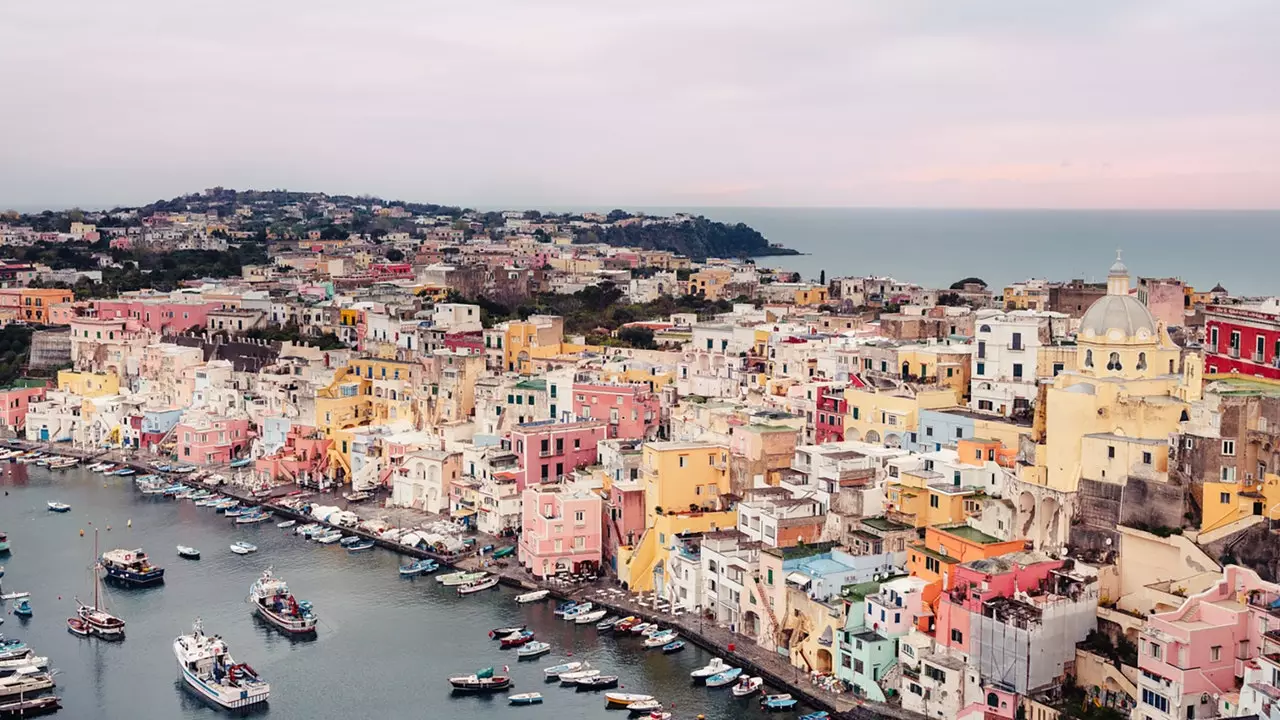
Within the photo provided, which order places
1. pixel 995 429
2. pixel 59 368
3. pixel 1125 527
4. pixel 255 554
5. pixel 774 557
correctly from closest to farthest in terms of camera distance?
pixel 1125 527
pixel 774 557
pixel 995 429
pixel 255 554
pixel 59 368

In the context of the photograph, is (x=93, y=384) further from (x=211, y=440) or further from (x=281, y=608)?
(x=281, y=608)

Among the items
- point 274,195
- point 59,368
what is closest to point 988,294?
point 59,368

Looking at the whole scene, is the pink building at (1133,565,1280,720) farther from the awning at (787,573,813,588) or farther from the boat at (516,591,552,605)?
the boat at (516,591,552,605)

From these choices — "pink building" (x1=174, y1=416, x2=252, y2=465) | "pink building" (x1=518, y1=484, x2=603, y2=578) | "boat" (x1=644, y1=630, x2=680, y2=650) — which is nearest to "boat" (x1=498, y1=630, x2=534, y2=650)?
"boat" (x1=644, y1=630, x2=680, y2=650)

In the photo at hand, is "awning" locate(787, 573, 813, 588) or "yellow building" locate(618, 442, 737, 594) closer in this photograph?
"awning" locate(787, 573, 813, 588)

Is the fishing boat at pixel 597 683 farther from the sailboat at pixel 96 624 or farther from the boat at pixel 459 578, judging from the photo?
the sailboat at pixel 96 624

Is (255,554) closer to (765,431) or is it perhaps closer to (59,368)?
(765,431)
